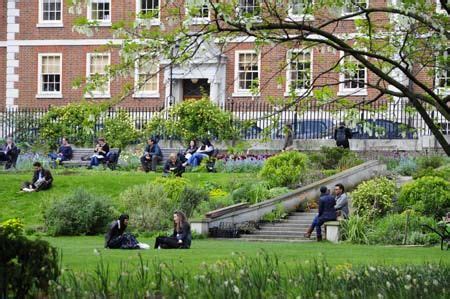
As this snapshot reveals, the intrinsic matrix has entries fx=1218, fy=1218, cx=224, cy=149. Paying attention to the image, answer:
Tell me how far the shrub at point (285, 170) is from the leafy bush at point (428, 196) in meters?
5.17

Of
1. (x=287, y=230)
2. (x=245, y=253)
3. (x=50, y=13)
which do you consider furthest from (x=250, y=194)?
(x=50, y=13)

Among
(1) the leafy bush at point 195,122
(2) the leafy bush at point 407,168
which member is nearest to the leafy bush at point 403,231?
(2) the leafy bush at point 407,168

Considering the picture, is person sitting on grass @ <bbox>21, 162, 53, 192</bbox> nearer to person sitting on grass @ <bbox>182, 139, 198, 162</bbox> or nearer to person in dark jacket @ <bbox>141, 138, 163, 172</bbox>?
person in dark jacket @ <bbox>141, 138, 163, 172</bbox>

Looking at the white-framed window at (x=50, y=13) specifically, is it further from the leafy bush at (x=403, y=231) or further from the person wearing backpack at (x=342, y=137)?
the leafy bush at (x=403, y=231)

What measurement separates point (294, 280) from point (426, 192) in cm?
1547

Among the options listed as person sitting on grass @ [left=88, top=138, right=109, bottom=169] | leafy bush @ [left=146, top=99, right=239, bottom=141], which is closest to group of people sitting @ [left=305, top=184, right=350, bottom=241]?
person sitting on grass @ [left=88, top=138, right=109, bottom=169]

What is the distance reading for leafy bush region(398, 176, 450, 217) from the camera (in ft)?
95.9

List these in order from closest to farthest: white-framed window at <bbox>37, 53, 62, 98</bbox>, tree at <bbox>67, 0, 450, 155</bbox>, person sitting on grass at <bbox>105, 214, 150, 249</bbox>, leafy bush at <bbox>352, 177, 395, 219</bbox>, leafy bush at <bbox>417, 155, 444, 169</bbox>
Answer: tree at <bbox>67, 0, 450, 155</bbox>, person sitting on grass at <bbox>105, 214, 150, 249</bbox>, leafy bush at <bbox>352, 177, 395, 219</bbox>, leafy bush at <bbox>417, 155, 444, 169</bbox>, white-framed window at <bbox>37, 53, 62, 98</bbox>

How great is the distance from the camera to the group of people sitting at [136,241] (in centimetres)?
2380

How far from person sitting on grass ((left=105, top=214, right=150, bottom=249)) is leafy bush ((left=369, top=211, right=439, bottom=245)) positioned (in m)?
6.04

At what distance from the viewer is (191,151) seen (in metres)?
41.2

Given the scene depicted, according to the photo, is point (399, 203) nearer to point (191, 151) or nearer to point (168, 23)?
point (191, 151)

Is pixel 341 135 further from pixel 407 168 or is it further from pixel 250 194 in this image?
pixel 250 194

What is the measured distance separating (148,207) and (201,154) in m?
9.92
